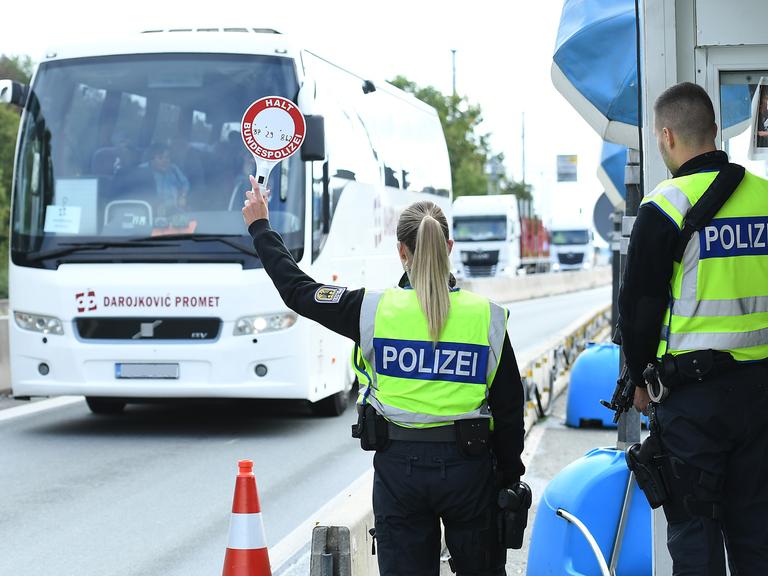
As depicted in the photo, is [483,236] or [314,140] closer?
[314,140]

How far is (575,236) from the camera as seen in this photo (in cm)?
8238

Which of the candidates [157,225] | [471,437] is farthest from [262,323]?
[471,437]

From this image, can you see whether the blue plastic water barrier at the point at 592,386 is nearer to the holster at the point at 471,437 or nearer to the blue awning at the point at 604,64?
the blue awning at the point at 604,64

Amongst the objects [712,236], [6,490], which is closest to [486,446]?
[712,236]

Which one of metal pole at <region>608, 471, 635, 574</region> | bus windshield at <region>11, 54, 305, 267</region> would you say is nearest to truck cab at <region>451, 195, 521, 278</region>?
bus windshield at <region>11, 54, 305, 267</region>

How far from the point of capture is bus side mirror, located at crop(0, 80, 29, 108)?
35.8 feet

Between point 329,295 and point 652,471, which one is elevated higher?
point 329,295

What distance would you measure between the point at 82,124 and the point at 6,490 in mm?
3676

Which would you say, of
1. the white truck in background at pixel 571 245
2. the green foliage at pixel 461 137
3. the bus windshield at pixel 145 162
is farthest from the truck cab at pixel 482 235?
the bus windshield at pixel 145 162

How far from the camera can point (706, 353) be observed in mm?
4066

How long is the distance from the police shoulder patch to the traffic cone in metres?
1.22

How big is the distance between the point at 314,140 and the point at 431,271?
655 centimetres

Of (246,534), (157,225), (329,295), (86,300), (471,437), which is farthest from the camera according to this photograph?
(157,225)

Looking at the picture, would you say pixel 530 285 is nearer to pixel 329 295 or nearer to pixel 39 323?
pixel 39 323
